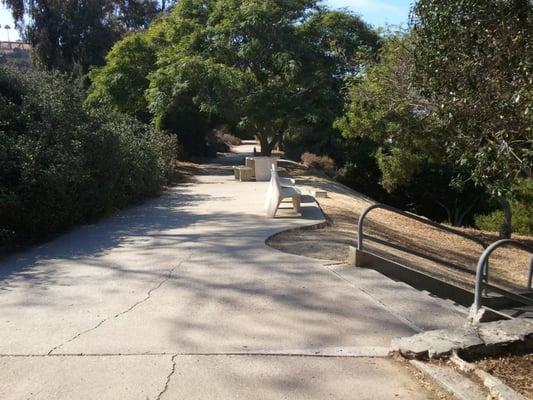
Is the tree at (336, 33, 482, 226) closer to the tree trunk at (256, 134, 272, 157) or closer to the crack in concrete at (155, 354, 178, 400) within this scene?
the crack in concrete at (155, 354, 178, 400)

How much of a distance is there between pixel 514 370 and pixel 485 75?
9.32ft

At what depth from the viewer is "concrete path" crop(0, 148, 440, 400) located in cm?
429

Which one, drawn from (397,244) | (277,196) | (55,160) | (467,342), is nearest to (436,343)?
(467,342)

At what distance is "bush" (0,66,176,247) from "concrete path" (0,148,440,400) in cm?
75

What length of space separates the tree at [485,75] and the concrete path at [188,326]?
5.84ft

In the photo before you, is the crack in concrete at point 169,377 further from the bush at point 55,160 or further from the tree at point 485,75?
the bush at point 55,160

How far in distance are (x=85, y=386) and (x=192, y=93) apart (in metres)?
18.9

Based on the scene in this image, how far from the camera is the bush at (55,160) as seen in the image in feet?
31.2

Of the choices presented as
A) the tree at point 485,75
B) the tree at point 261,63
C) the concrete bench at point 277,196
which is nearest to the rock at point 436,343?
the tree at point 485,75

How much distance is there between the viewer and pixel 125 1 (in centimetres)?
4631

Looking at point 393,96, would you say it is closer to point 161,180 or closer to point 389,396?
point 161,180

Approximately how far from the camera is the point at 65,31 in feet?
130

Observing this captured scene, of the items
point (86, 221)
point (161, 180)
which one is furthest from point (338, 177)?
point (86, 221)

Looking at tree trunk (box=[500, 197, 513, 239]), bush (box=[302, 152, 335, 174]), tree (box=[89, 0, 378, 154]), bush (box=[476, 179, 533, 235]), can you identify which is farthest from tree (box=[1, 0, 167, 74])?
tree trunk (box=[500, 197, 513, 239])
